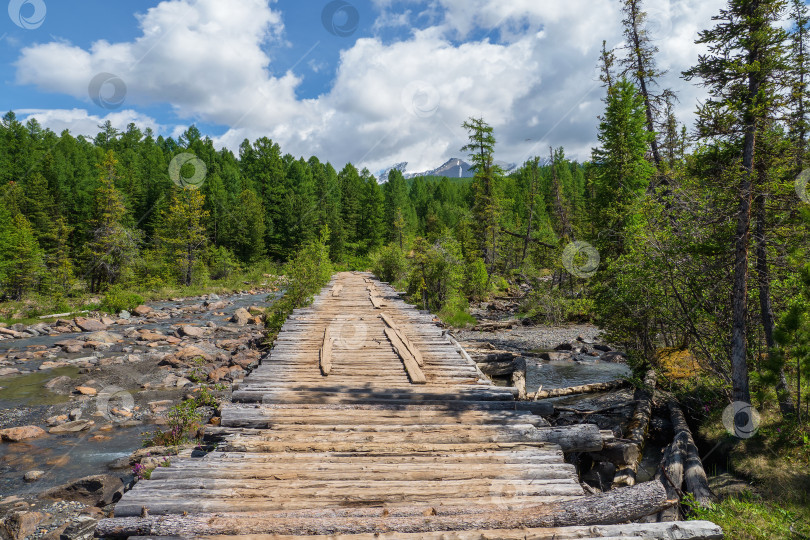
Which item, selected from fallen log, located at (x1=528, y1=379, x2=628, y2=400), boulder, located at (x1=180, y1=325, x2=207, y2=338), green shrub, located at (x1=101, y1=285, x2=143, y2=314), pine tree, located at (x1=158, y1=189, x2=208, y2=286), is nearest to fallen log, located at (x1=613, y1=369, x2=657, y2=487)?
fallen log, located at (x1=528, y1=379, x2=628, y2=400)

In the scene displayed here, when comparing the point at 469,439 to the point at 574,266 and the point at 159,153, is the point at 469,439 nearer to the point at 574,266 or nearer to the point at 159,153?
the point at 574,266

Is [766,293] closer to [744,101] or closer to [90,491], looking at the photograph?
[744,101]

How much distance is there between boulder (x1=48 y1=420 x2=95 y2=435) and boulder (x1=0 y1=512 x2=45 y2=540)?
143 inches

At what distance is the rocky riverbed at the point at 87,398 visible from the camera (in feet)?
21.4

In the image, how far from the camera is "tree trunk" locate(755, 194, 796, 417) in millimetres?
6660

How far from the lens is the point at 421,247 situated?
19.7 meters

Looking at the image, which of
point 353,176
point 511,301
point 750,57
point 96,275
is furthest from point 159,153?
point 750,57

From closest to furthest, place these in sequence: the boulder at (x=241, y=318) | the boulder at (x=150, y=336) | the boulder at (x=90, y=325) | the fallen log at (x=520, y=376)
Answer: the fallen log at (x=520, y=376), the boulder at (x=150, y=336), the boulder at (x=90, y=325), the boulder at (x=241, y=318)

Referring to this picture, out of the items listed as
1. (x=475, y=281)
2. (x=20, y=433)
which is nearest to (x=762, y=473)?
(x=20, y=433)

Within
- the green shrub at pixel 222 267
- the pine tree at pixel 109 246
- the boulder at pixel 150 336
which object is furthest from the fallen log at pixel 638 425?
the green shrub at pixel 222 267

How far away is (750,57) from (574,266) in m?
16.5

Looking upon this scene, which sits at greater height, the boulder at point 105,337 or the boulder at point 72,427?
the boulder at point 105,337

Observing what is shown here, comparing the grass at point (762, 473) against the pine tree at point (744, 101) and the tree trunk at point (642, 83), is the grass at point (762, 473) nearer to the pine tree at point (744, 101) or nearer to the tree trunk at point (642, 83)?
the pine tree at point (744, 101)

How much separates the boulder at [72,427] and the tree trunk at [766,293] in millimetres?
12740
